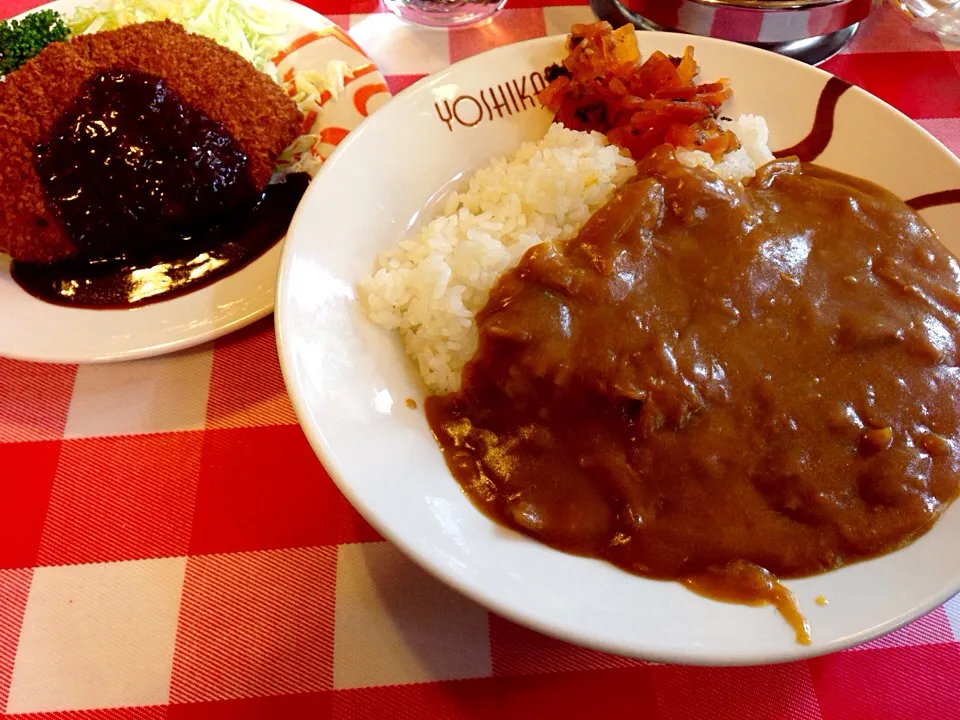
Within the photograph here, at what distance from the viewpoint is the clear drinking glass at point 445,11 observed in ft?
9.52

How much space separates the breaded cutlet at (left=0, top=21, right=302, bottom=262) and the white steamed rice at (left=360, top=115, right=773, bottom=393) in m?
0.77

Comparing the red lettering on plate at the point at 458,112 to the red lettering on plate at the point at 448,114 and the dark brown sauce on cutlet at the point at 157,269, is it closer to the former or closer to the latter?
the red lettering on plate at the point at 448,114

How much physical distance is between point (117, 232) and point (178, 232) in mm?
181

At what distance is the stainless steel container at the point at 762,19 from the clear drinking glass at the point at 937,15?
1.95 ft

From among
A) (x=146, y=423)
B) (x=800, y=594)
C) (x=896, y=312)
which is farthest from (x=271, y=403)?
(x=896, y=312)

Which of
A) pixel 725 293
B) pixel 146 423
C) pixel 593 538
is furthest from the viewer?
pixel 146 423


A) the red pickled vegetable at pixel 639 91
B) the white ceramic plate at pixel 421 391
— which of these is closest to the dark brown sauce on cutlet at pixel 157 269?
the white ceramic plate at pixel 421 391

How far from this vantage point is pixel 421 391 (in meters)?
1.75

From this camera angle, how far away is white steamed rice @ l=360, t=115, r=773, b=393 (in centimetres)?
180

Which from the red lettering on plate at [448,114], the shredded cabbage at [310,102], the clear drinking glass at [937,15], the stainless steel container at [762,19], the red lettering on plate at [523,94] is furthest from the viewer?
the clear drinking glass at [937,15]

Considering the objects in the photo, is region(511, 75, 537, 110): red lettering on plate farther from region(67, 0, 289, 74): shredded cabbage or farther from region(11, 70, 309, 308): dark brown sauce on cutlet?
region(67, 0, 289, 74): shredded cabbage

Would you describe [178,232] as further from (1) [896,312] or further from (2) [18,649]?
(1) [896,312]

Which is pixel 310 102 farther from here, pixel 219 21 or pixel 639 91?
pixel 639 91

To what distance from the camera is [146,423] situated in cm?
197
